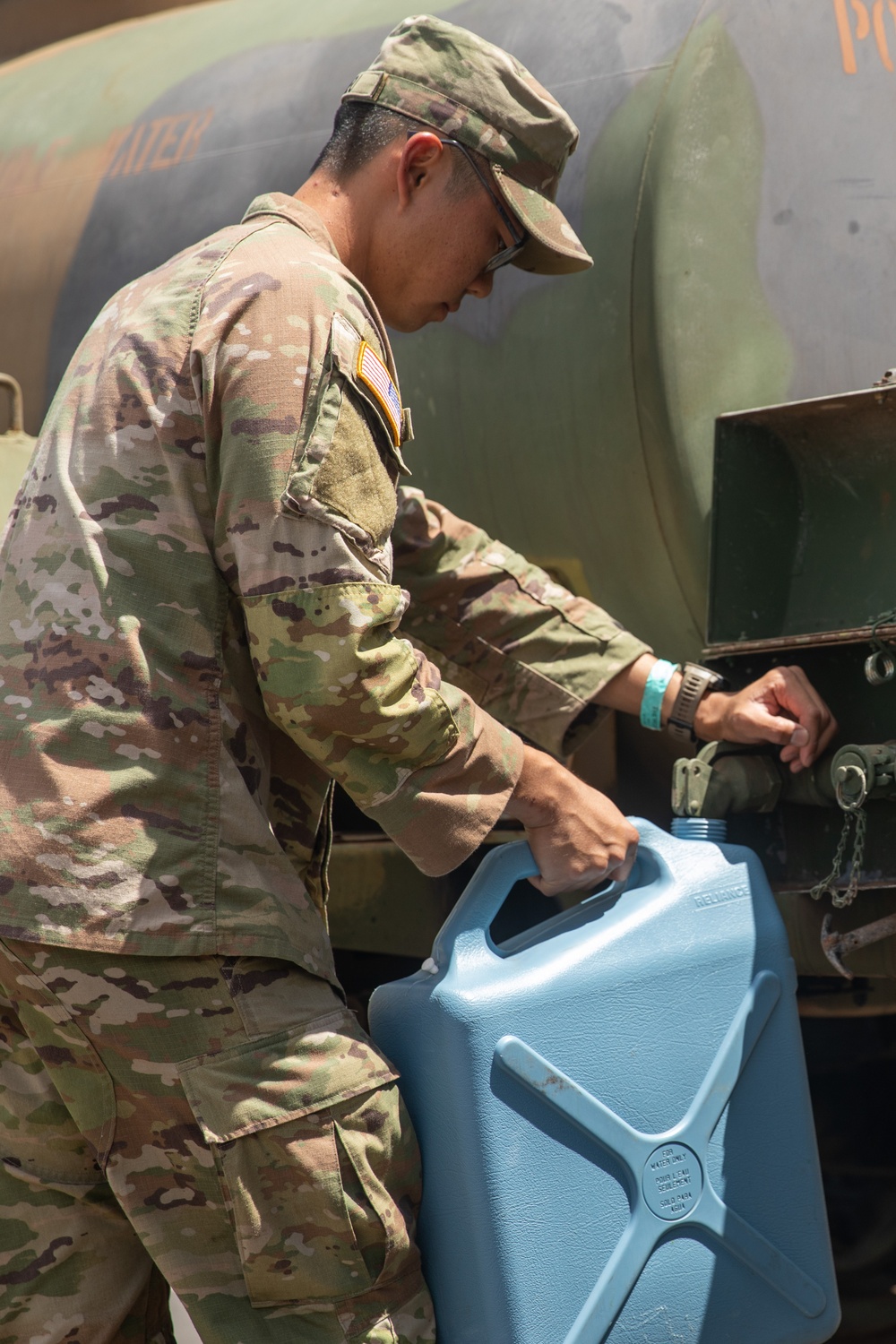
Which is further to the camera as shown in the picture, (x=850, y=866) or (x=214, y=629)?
(x=850, y=866)

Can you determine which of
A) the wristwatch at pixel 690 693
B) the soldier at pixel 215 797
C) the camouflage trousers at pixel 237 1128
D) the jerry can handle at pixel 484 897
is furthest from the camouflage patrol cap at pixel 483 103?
the camouflage trousers at pixel 237 1128

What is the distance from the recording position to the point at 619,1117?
66.1 inches

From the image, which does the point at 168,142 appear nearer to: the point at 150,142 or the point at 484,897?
the point at 150,142

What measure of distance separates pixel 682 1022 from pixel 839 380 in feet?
3.25

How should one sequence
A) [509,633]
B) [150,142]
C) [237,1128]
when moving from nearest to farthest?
[237,1128], [509,633], [150,142]

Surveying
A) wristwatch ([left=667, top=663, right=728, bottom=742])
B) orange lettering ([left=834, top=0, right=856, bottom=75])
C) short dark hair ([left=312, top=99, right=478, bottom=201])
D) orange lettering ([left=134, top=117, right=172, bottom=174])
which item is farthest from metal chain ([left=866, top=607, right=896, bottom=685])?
orange lettering ([left=134, top=117, right=172, bottom=174])

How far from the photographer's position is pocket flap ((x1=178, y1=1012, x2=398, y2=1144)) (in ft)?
5.11

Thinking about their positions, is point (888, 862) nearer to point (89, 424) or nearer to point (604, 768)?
point (604, 768)

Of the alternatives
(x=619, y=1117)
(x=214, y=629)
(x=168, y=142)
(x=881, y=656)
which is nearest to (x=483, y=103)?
(x=214, y=629)

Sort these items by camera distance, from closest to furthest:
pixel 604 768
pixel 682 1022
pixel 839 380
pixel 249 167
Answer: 1. pixel 682 1022
2. pixel 839 380
3. pixel 604 768
4. pixel 249 167

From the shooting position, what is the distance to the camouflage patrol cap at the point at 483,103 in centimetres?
181

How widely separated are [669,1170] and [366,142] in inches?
47.1

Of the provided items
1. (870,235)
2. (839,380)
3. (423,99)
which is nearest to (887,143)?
(870,235)

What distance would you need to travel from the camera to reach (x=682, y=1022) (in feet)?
5.66
